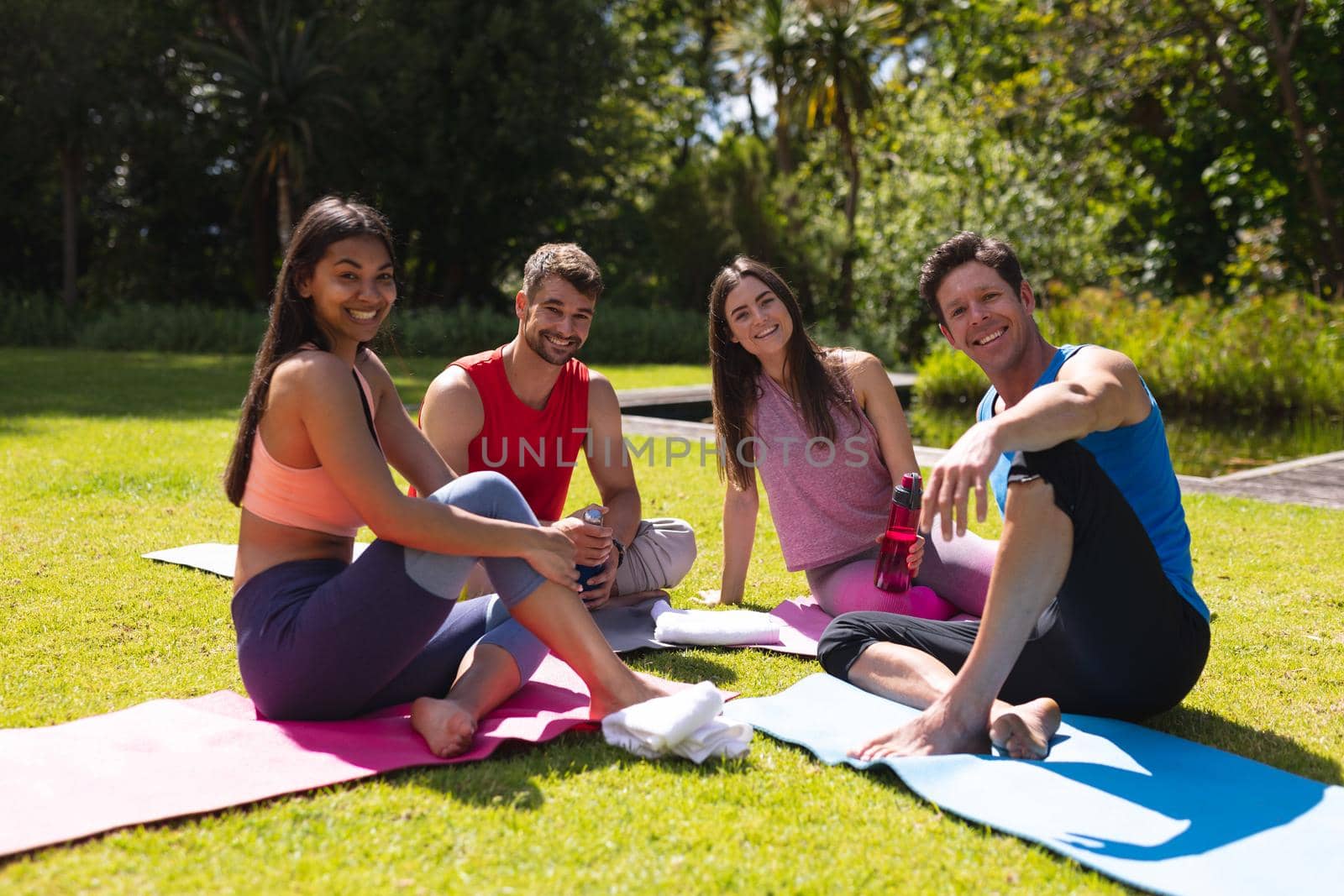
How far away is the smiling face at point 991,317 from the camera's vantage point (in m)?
3.38

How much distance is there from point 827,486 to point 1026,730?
1645 mm

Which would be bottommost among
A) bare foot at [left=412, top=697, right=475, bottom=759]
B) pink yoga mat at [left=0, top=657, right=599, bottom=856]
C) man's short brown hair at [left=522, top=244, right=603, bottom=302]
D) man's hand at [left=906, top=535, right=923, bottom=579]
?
pink yoga mat at [left=0, top=657, right=599, bottom=856]

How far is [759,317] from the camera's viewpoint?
173 inches

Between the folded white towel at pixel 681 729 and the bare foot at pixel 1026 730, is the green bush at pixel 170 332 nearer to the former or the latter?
the folded white towel at pixel 681 729

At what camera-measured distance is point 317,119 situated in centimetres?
2331

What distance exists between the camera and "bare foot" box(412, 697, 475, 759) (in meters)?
2.94

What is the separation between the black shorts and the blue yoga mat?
13cm

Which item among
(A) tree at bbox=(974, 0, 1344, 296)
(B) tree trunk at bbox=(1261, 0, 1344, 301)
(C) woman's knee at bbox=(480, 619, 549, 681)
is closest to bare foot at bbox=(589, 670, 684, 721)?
(C) woman's knee at bbox=(480, 619, 549, 681)

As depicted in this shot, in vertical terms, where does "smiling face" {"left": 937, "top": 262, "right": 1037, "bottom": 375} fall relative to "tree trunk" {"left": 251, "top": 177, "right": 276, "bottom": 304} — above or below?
below

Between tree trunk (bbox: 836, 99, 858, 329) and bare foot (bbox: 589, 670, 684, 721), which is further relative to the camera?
tree trunk (bbox: 836, 99, 858, 329)

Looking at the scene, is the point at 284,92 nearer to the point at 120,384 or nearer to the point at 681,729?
the point at 120,384

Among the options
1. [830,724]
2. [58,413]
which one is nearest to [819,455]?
[830,724]

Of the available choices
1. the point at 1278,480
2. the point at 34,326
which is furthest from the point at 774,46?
the point at 1278,480

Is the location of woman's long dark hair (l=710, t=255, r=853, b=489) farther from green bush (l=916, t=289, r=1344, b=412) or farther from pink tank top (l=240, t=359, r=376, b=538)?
green bush (l=916, t=289, r=1344, b=412)
